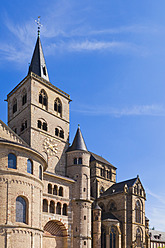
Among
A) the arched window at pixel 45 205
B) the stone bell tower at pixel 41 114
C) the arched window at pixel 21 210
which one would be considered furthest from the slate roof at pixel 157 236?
the arched window at pixel 21 210

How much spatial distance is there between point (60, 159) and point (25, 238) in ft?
73.7

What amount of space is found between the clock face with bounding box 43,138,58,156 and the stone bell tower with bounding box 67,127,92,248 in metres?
2.63

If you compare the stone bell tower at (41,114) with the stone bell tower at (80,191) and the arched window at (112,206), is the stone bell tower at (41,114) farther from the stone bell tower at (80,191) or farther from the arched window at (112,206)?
the arched window at (112,206)

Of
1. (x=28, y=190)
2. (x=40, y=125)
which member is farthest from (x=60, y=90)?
(x=28, y=190)

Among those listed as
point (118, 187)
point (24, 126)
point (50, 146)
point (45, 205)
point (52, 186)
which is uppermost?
point (24, 126)

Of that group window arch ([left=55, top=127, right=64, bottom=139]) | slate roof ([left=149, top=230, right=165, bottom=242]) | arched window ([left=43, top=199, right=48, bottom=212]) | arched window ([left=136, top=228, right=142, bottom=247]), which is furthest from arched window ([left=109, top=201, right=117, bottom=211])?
slate roof ([left=149, top=230, right=165, bottom=242])

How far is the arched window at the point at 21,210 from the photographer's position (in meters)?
37.7

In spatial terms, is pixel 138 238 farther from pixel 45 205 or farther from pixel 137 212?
pixel 45 205

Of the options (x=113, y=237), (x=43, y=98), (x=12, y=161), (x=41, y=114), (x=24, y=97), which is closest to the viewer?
(x=12, y=161)

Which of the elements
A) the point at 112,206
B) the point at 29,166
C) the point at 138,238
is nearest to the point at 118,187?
the point at 112,206

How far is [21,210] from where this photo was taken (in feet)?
125

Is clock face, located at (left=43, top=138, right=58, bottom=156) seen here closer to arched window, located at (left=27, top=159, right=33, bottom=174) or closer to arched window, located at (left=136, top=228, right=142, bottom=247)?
arched window, located at (left=27, top=159, right=33, bottom=174)

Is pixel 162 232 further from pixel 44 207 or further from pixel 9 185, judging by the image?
pixel 9 185

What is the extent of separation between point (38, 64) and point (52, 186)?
25.2 m
